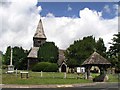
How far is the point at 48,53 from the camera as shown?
254ft

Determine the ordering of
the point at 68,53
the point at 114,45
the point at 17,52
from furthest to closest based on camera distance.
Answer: the point at 17,52 → the point at 68,53 → the point at 114,45

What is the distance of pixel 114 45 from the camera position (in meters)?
73.4

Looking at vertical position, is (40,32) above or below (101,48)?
above

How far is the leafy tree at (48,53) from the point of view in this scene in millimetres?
76875

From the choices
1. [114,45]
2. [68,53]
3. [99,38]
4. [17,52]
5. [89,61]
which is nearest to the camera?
[89,61]

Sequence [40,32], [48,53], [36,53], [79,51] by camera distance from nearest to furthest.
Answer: [79,51]
[48,53]
[36,53]
[40,32]

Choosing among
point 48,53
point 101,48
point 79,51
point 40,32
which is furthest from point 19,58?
point 79,51

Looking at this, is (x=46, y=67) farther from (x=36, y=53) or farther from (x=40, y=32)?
(x=40, y=32)

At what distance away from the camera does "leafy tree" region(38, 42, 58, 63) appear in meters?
76.9

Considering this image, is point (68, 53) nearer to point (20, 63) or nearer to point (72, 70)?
point (72, 70)

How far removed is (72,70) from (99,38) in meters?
16.6

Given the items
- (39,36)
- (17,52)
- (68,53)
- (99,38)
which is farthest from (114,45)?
(17,52)

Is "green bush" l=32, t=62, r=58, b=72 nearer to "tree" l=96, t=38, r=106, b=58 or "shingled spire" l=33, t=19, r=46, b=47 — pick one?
"tree" l=96, t=38, r=106, b=58

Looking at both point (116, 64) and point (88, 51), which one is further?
point (88, 51)
